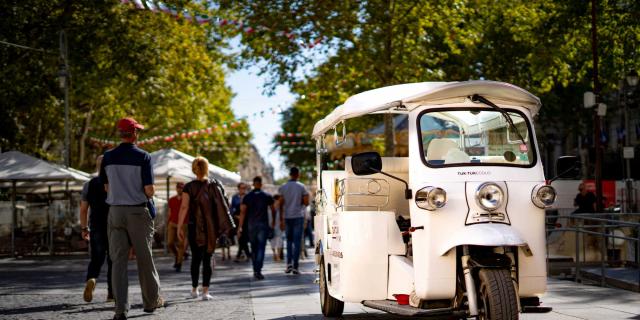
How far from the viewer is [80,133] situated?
45.1 m

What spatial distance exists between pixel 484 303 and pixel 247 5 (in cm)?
2242

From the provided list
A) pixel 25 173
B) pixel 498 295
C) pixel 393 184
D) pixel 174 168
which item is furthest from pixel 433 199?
pixel 174 168

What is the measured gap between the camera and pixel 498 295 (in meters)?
7.50

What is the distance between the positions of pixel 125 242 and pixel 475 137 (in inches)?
146

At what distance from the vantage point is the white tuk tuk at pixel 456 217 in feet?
26.2

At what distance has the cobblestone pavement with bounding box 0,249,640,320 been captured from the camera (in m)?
11.1

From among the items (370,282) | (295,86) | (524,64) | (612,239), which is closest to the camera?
(370,282)

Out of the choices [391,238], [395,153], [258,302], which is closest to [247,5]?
[395,153]

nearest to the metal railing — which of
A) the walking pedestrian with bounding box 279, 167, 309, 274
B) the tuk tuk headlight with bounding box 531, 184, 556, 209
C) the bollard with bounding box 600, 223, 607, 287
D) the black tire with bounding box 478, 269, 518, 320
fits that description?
the bollard with bounding box 600, 223, 607, 287

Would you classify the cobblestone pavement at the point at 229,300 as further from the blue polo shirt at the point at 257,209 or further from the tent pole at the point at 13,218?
the tent pole at the point at 13,218

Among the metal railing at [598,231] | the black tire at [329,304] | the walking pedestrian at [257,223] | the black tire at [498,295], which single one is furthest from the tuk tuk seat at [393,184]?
the walking pedestrian at [257,223]

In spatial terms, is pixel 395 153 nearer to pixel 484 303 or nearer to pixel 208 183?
pixel 208 183

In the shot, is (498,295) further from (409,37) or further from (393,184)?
(409,37)

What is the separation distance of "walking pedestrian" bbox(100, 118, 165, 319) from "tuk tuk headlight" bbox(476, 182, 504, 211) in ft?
12.0
